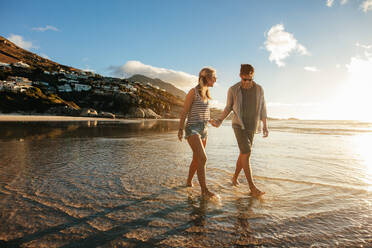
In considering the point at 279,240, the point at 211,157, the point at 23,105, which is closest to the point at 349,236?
the point at 279,240

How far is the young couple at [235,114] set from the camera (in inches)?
140

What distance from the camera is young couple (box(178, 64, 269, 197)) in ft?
11.7

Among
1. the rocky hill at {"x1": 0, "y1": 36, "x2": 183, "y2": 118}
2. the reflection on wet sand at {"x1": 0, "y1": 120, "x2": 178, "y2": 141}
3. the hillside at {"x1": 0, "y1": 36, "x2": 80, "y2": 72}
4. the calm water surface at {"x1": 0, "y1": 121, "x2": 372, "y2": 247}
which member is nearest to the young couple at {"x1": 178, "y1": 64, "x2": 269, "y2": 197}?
the calm water surface at {"x1": 0, "y1": 121, "x2": 372, "y2": 247}

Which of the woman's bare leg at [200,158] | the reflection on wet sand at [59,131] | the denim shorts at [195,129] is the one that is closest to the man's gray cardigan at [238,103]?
the denim shorts at [195,129]

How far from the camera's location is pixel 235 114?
12.8 ft

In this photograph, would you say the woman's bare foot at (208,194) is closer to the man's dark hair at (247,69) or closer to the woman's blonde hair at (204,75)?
the woman's blonde hair at (204,75)

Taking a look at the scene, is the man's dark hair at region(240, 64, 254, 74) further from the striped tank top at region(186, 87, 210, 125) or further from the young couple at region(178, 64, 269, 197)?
the striped tank top at region(186, 87, 210, 125)

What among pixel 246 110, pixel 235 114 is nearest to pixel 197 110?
pixel 235 114

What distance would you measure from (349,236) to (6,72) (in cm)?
8639

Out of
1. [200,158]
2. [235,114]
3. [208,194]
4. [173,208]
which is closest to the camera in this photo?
[173,208]

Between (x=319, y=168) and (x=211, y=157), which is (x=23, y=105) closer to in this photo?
(x=211, y=157)

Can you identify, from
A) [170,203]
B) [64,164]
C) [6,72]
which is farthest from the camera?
[6,72]

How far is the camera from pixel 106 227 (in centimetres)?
235

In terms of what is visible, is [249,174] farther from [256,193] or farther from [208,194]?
[208,194]
